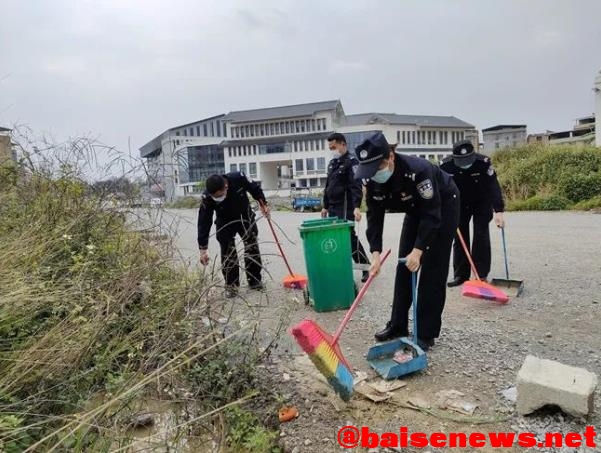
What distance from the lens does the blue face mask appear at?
118 inches

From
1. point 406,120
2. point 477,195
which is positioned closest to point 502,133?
point 406,120

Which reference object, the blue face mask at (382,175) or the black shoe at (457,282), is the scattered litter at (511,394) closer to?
the blue face mask at (382,175)

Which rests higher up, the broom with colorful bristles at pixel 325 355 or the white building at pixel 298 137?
the white building at pixel 298 137

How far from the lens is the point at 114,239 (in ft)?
13.7

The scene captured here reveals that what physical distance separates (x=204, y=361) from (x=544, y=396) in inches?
75.5

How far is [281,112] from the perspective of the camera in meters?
57.0

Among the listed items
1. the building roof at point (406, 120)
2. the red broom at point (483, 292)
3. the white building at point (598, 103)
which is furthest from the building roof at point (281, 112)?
the red broom at point (483, 292)

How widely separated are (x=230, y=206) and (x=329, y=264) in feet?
4.54

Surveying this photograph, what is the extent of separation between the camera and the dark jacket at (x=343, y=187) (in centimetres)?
538

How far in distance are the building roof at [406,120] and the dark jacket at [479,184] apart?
52.2m

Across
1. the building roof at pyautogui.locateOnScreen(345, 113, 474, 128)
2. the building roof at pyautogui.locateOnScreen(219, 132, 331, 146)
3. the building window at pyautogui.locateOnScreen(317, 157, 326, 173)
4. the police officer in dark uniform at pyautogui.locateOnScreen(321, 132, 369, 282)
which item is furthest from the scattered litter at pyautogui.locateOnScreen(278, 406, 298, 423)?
the building roof at pyautogui.locateOnScreen(345, 113, 474, 128)

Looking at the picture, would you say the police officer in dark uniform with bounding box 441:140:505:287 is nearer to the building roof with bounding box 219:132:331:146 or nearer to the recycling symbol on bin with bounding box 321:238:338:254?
the recycling symbol on bin with bounding box 321:238:338:254

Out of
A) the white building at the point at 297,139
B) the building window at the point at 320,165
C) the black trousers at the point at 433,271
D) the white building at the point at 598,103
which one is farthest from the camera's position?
the white building at the point at 297,139

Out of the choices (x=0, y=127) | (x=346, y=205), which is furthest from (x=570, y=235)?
(x=0, y=127)
